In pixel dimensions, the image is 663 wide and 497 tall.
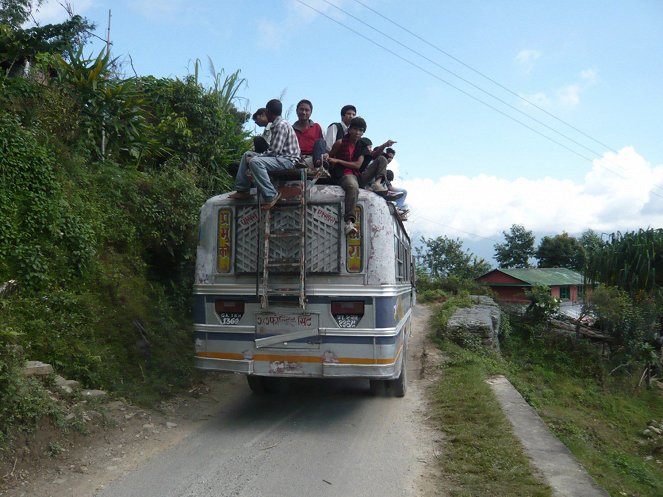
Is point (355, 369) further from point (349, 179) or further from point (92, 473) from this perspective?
point (92, 473)

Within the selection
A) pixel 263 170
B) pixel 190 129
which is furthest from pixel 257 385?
pixel 190 129

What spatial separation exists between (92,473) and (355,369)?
102 inches

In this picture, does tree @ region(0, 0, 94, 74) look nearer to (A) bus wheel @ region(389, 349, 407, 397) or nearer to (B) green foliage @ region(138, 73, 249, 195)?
(B) green foliage @ region(138, 73, 249, 195)

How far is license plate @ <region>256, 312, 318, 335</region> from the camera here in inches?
219

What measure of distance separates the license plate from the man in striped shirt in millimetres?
1199

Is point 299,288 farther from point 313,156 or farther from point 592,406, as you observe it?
point 592,406

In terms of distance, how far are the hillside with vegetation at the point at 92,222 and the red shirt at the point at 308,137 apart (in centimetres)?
326

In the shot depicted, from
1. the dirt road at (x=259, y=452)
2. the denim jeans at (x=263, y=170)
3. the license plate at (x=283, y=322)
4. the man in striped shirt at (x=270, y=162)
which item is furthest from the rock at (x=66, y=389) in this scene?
the denim jeans at (x=263, y=170)

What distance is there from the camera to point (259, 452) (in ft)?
16.4

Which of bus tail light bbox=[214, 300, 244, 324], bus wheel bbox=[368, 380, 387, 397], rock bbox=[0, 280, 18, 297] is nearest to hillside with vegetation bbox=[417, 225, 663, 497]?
bus wheel bbox=[368, 380, 387, 397]

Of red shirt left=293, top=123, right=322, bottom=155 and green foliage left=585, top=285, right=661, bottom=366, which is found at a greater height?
red shirt left=293, top=123, right=322, bottom=155

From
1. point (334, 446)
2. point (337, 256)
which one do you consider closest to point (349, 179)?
point (337, 256)

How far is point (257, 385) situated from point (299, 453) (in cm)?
228

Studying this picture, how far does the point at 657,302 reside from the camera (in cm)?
1833
